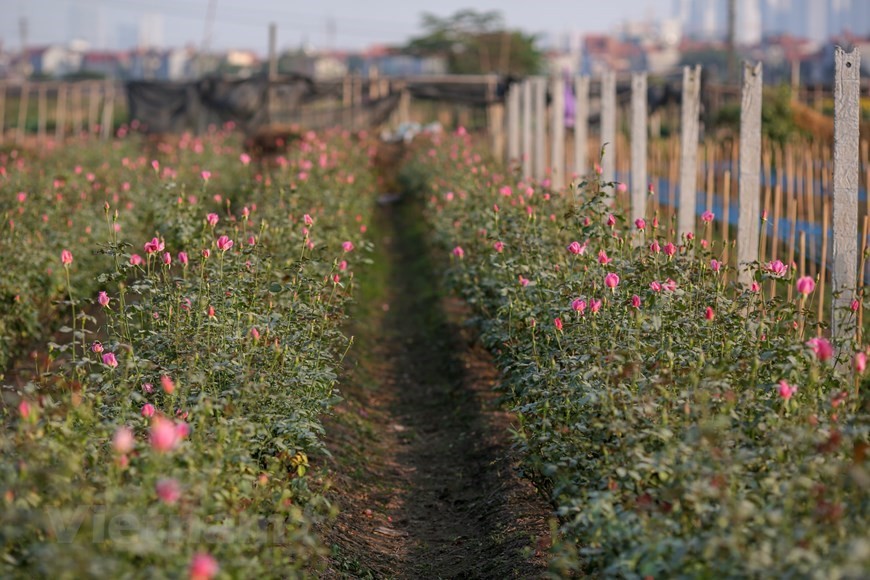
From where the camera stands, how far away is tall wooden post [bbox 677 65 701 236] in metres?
7.45

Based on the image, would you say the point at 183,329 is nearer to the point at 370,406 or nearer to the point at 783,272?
the point at 783,272

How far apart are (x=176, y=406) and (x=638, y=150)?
519 centimetres

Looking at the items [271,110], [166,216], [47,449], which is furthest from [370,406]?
[271,110]

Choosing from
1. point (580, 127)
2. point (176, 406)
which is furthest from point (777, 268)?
point (580, 127)

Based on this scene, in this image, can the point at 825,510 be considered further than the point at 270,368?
No

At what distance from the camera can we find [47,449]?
A: 9.42 feet

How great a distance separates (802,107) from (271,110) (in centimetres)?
952

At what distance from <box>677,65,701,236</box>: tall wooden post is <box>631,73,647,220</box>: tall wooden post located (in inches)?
28.2

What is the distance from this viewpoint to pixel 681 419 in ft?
11.0

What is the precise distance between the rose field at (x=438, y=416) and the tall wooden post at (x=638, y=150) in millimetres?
643

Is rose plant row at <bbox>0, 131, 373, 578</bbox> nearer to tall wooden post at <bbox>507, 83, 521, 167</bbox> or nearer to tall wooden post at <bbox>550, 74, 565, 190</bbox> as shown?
tall wooden post at <bbox>550, 74, 565, 190</bbox>

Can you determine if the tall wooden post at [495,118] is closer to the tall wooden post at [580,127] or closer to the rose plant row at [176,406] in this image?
the tall wooden post at [580,127]

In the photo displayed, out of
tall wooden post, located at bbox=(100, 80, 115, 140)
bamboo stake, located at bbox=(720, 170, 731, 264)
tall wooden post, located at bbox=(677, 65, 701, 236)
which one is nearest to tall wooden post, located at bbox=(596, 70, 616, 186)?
bamboo stake, located at bbox=(720, 170, 731, 264)

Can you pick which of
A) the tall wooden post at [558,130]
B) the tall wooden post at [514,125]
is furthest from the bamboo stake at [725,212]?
the tall wooden post at [514,125]
